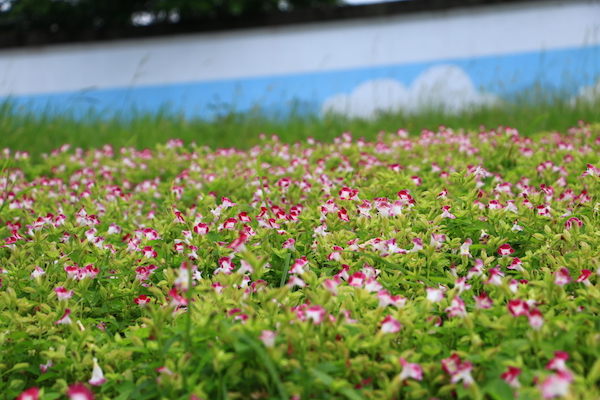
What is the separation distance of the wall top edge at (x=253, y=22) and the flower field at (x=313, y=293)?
7387 mm

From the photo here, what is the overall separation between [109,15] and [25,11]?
2.01 metres

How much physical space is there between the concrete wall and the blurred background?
0.02m

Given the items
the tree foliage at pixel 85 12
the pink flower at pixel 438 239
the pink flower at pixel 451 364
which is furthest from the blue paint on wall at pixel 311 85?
the pink flower at pixel 451 364

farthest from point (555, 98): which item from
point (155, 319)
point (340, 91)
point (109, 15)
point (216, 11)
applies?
point (109, 15)

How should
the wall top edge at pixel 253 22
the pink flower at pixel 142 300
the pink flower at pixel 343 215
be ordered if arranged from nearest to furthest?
the pink flower at pixel 142 300 → the pink flower at pixel 343 215 → the wall top edge at pixel 253 22

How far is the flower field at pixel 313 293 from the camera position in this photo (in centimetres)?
129

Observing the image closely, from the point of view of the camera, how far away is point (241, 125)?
6949 millimetres

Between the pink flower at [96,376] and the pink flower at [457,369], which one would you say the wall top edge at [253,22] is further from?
the pink flower at [96,376]

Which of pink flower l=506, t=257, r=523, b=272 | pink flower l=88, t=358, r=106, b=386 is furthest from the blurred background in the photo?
pink flower l=88, t=358, r=106, b=386

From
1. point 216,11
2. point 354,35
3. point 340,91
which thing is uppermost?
point 216,11

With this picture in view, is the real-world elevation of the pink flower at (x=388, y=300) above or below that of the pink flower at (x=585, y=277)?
above

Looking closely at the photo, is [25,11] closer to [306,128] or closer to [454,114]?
[306,128]

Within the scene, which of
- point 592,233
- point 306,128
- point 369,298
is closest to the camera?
point 369,298

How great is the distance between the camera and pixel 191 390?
4.12 ft
